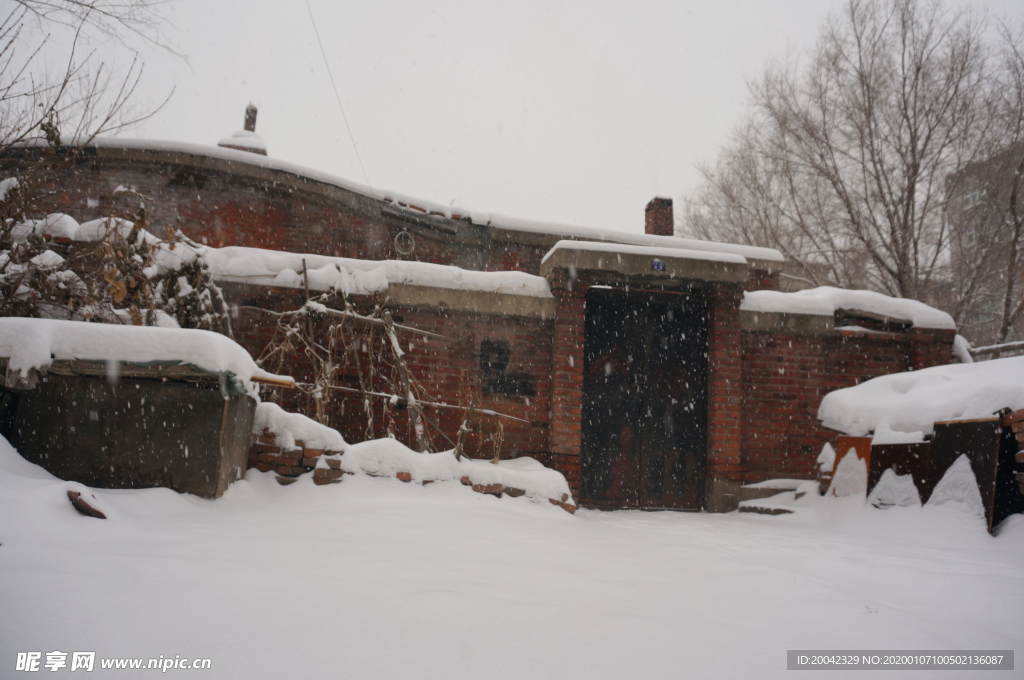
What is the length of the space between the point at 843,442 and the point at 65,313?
6856 mm

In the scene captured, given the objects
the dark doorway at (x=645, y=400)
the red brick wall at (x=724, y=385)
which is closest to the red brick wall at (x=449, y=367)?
the dark doorway at (x=645, y=400)

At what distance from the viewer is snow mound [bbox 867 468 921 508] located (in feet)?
14.8

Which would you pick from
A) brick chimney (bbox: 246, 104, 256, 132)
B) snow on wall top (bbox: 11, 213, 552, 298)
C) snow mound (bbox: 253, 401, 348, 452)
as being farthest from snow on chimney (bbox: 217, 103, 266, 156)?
snow mound (bbox: 253, 401, 348, 452)

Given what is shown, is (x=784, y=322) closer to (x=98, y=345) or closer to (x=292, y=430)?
(x=292, y=430)

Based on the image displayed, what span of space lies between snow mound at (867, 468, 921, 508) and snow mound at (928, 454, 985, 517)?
0.59 feet

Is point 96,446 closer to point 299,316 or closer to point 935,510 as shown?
point 299,316

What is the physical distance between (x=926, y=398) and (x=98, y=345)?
20.5 feet

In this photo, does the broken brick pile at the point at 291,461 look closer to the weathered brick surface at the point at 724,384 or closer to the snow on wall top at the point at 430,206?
the weathered brick surface at the point at 724,384

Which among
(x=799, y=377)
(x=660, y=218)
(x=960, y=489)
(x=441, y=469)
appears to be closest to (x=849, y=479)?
(x=960, y=489)

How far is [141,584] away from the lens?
177 centimetres

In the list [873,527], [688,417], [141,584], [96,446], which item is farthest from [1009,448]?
[96,446]

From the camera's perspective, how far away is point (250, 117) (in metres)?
12.0

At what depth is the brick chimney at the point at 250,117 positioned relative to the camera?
12039 mm

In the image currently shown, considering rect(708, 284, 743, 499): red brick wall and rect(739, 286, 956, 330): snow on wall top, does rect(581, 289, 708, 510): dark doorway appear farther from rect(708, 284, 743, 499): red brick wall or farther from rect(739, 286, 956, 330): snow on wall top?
rect(739, 286, 956, 330): snow on wall top
